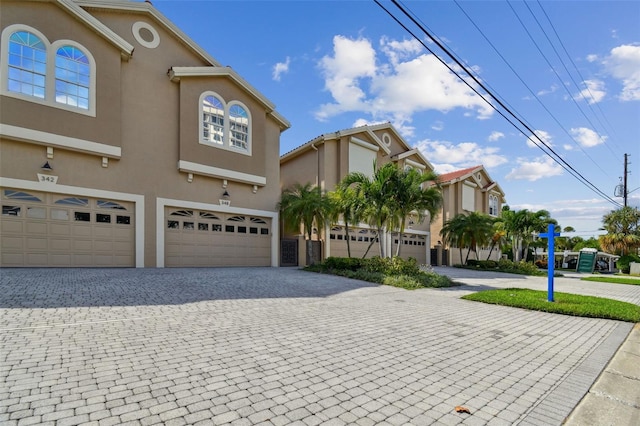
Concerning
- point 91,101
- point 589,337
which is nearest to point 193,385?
point 589,337

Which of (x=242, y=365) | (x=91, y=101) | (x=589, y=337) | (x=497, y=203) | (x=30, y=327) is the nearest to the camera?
(x=242, y=365)

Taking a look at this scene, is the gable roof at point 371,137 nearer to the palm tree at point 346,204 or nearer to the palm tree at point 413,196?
the palm tree at point 346,204

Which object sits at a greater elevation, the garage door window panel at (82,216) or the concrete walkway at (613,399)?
the garage door window panel at (82,216)

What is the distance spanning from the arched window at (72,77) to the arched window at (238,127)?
6.19m

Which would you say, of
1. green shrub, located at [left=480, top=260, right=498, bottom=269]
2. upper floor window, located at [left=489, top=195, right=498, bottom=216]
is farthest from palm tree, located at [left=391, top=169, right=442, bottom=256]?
upper floor window, located at [left=489, top=195, right=498, bottom=216]

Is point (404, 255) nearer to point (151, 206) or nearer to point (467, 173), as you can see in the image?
point (467, 173)

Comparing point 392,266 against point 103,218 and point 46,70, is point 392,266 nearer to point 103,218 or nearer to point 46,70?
point 103,218

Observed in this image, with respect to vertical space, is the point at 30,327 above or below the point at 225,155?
below

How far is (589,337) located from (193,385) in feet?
22.9

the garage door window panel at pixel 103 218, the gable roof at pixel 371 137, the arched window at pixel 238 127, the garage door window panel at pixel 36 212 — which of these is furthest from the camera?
the gable roof at pixel 371 137

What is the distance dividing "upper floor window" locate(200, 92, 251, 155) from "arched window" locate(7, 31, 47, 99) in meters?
5.93

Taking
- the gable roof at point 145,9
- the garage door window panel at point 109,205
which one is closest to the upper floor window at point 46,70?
the gable roof at point 145,9

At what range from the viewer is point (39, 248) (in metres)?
11.8

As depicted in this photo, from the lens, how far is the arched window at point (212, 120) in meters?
16.4
